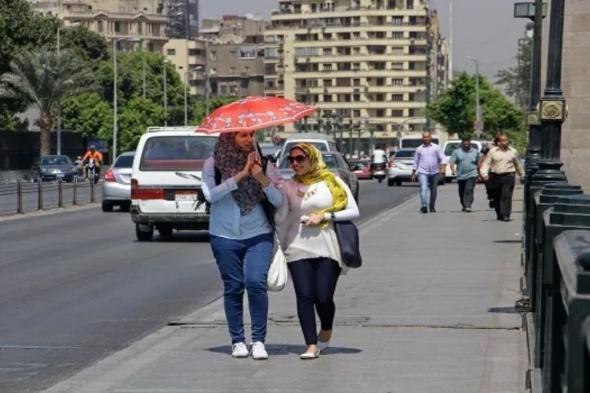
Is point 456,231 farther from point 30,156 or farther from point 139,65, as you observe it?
point 139,65

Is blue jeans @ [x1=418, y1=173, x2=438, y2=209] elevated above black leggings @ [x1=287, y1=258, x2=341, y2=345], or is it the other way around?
black leggings @ [x1=287, y1=258, x2=341, y2=345]

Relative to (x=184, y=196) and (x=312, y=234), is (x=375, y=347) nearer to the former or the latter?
(x=312, y=234)

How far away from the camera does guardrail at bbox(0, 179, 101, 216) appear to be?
37222 mm

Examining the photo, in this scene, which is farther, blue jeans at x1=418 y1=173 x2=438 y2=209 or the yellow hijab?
blue jeans at x1=418 y1=173 x2=438 y2=209

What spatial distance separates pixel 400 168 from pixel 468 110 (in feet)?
181

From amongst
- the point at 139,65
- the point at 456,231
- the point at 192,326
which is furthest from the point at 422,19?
the point at 192,326

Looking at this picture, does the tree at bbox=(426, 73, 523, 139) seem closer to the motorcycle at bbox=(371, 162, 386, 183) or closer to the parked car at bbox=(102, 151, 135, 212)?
the motorcycle at bbox=(371, 162, 386, 183)

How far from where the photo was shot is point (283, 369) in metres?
10.8

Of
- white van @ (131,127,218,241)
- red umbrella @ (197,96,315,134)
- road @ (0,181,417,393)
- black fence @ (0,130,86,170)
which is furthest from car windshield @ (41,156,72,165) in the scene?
red umbrella @ (197,96,315,134)

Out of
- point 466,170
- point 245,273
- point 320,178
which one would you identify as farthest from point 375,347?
point 466,170

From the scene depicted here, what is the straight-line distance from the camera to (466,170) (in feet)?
112

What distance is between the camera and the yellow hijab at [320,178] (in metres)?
11.1

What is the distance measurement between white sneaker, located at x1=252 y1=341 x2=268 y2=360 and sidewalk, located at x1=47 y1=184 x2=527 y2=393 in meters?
0.07

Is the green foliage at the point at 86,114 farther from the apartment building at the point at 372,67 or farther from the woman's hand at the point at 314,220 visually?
the woman's hand at the point at 314,220
